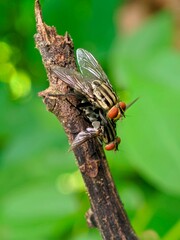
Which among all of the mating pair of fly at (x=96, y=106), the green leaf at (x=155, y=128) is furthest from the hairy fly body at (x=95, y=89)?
the green leaf at (x=155, y=128)

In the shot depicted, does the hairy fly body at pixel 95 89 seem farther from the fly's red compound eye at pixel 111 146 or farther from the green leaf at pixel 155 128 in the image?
the green leaf at pixel 155 128

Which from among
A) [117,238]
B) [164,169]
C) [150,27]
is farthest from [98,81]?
[150,27]

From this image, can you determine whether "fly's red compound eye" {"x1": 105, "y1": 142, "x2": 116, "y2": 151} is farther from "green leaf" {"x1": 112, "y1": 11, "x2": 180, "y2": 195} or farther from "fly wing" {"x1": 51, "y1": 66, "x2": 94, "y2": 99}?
"green leaf" {"x1": 112, "y1": 11, "x2": 180, "y2": 195}

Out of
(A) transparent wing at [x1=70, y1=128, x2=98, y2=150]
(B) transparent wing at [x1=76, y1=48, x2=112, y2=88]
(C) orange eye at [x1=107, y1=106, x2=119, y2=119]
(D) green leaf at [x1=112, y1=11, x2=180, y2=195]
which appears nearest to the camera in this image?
(A) transparent wing at [x1=70, y1=128, x2=98, y2=150]

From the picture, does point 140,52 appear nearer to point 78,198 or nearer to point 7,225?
point 78,198

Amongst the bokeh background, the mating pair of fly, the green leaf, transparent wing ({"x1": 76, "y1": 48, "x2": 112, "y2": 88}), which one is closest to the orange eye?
the mating pair of fly

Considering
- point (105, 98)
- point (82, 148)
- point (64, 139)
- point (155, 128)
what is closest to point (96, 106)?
point (105, 98)

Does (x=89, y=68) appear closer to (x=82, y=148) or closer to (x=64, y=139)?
(x=82, y=148)
